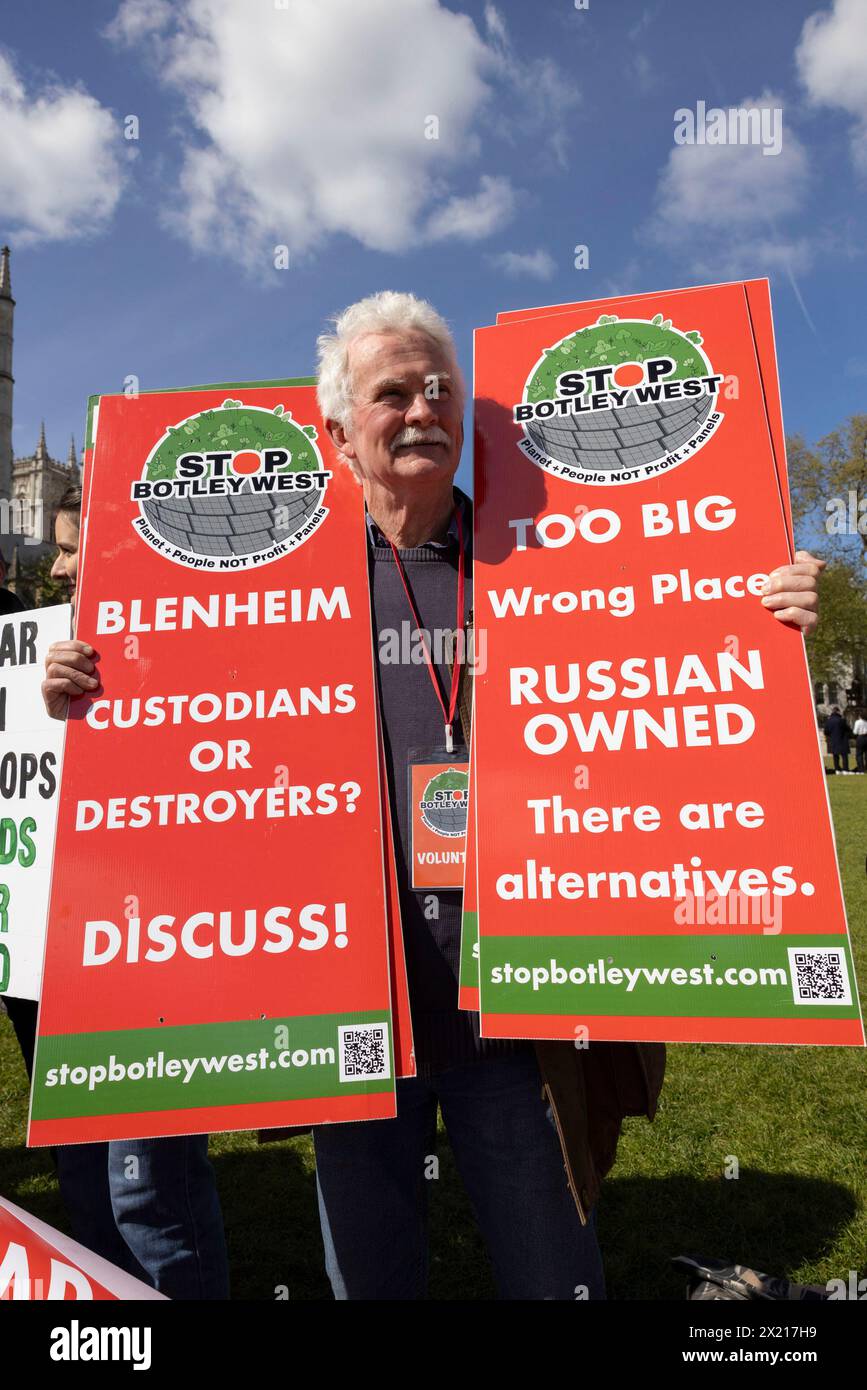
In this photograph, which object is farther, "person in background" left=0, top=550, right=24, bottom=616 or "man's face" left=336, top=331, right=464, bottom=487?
"person in background" left=0, top=550, right=24, bottom=616

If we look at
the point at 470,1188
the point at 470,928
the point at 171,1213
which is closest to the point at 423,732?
the point at 470,928

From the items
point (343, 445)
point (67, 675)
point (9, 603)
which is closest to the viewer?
point (67, 675)

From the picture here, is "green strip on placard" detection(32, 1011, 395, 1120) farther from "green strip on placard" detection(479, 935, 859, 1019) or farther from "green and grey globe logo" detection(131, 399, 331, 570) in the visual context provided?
"green and grey globe logo" detection(131, 399, 331, 570)

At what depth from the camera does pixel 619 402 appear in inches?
87.0

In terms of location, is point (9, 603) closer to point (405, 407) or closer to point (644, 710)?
point (405, 407)

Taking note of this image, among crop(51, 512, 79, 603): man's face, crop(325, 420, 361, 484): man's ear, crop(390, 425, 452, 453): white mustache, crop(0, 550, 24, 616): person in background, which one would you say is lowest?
crop(390, 425, 452, 453): white mustache

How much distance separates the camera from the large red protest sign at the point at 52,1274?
1.65m

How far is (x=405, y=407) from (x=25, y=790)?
208cm

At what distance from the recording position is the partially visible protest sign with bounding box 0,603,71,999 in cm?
298

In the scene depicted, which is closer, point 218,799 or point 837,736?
point 218,799

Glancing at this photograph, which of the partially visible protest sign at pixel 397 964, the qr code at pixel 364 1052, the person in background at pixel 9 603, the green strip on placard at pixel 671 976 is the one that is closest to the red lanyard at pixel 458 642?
the partially visible protest sign at pixel 397 964

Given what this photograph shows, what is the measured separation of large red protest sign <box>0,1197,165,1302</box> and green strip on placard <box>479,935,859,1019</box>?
882 mm

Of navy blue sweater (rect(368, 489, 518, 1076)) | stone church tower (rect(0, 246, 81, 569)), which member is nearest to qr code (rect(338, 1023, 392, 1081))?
navy blue sweater (rect(368, 489, 518, 1076))
